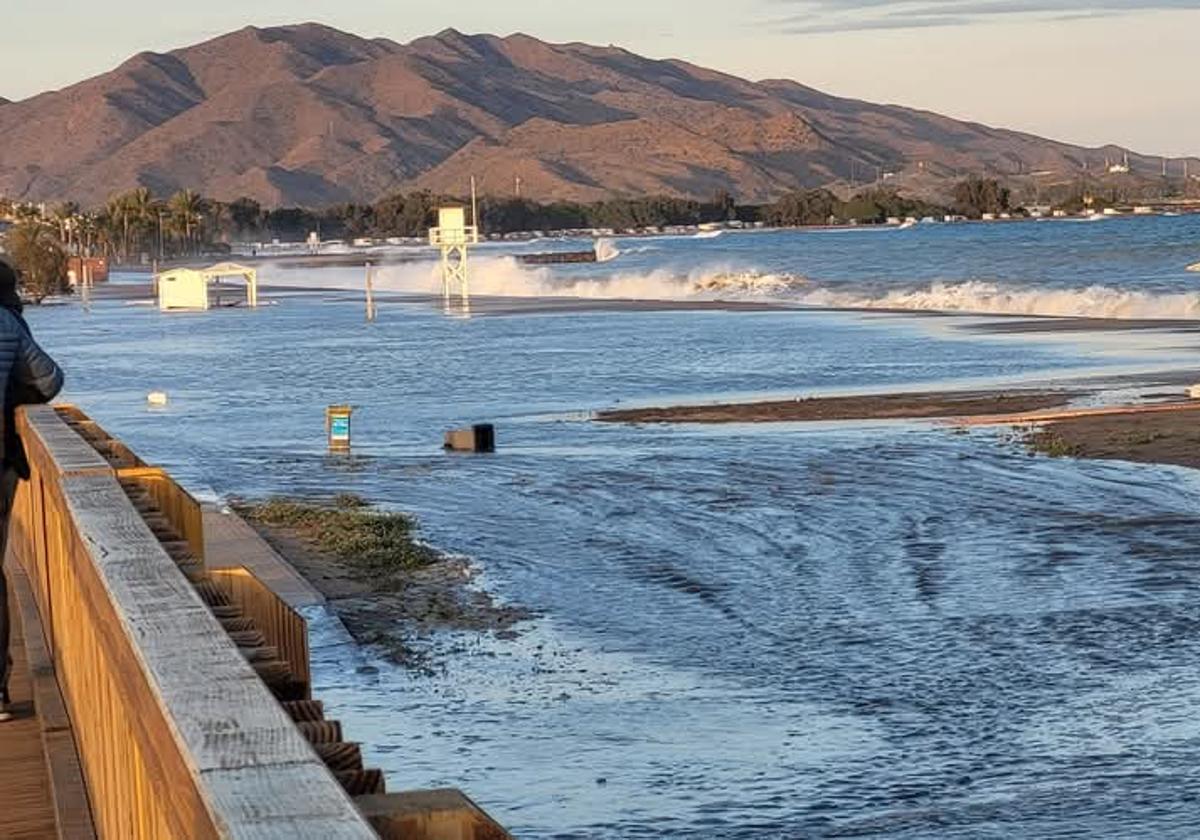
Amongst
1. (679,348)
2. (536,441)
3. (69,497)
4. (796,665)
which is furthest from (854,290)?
(69,497)

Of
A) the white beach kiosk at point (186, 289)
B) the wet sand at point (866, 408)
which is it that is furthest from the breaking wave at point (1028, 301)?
the wet sand at point (866, 408)

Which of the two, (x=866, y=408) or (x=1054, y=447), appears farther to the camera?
(x=866, y=408)

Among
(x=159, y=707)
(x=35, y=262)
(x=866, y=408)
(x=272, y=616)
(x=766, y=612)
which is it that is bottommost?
(x=866, y=408)

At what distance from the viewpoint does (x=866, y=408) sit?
102ft

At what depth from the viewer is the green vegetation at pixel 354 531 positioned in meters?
17.1

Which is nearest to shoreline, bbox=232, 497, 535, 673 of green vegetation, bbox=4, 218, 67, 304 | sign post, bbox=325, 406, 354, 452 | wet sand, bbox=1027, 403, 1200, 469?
sign post, bbox=325, 406, 354, 452

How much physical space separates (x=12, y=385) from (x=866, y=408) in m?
23.1

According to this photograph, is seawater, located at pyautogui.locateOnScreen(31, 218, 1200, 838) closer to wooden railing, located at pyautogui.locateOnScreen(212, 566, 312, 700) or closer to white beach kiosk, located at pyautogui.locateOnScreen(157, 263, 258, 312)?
wooden railing, located at pyautogui.locateOnScreen(212, 566, 312, 700)

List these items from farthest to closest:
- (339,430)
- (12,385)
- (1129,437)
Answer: (339,430)
(1129,437)
(12,385)

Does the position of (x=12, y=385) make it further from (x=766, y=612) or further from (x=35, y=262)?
(x=35, y=262)

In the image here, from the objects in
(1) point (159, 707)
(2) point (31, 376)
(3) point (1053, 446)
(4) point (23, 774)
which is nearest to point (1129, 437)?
(3) point (1053, 446)

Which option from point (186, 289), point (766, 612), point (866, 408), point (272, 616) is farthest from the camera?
point (186, 289)

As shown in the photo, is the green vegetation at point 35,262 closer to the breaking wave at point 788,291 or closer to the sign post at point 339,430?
the breaking wave at point 788,291

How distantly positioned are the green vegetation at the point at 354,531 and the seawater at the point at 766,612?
0.41m
